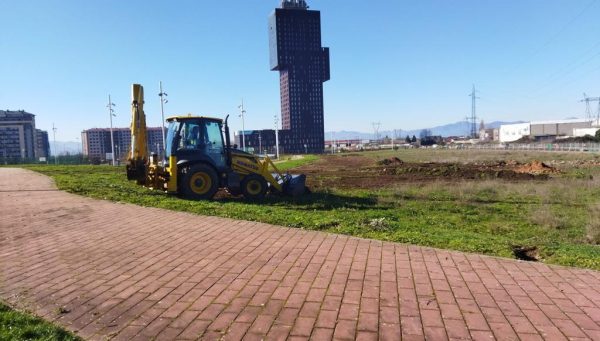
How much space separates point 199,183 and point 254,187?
176cm

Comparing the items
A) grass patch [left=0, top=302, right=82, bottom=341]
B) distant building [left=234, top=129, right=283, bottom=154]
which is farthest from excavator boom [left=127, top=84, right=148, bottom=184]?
distant building [left=234, top=129, right=283, bottom=154]

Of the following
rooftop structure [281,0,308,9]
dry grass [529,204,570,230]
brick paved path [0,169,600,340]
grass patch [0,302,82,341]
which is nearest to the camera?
grass patch [0,302,82,341]

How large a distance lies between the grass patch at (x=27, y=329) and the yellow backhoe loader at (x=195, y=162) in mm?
8594

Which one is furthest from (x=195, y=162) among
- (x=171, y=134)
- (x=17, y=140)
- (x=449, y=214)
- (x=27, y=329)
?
(x=17, y=140)

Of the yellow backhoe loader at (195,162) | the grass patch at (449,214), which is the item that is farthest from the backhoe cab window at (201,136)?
the grass patch at (449,214)

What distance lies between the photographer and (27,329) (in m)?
3.74

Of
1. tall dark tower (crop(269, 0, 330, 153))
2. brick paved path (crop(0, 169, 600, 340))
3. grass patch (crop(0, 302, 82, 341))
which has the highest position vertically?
tall dark tower (crop(269, 0, 330, 153))

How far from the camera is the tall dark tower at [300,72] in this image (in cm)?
14950

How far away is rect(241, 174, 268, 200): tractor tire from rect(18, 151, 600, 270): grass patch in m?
0.46

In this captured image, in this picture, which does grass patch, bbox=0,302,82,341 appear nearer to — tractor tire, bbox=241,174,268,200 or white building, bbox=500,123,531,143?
tractor tire, bbox=241,174,268,200

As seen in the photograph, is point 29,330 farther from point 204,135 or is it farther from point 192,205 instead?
point 204,135

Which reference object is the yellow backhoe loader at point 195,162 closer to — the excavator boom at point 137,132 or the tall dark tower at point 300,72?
the excavator boom at point 137,132

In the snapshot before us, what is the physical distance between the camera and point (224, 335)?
12.4 ft

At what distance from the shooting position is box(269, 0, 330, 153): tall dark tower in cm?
14950
